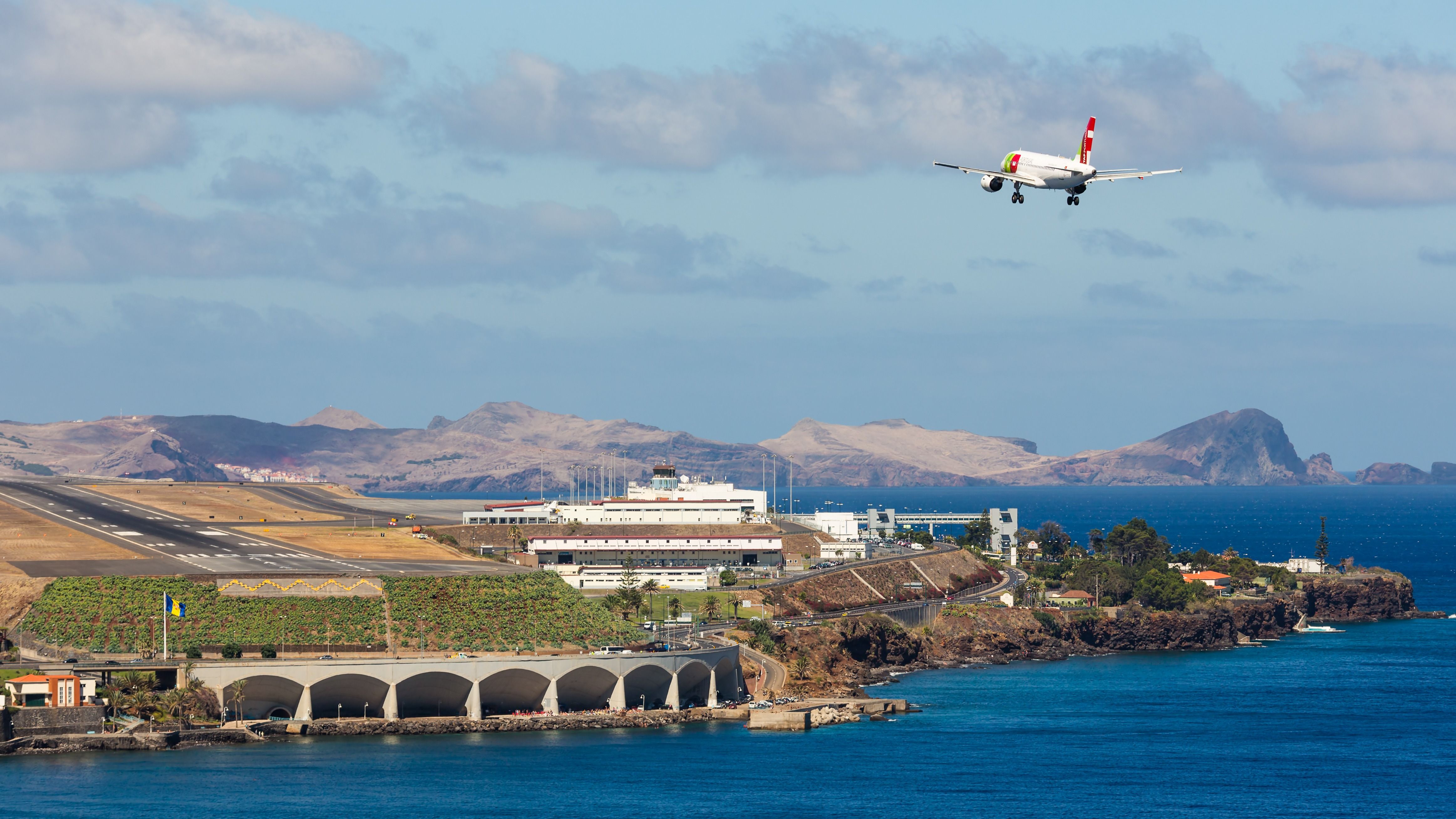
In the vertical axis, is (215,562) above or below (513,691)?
above

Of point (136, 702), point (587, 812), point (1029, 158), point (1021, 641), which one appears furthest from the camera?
point (1021, 641)

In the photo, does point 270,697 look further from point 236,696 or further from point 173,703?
point 173,703

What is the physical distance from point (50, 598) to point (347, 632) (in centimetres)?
2575

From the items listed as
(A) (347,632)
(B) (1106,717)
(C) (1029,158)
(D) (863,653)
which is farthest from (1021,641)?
(C) (1029,158)

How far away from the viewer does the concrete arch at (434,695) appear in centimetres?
12975

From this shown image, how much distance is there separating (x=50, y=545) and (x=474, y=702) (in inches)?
2751

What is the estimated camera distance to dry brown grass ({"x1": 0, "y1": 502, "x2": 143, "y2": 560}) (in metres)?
171

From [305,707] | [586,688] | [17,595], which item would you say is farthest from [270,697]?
[17,595]

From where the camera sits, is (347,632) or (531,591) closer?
(347,632)

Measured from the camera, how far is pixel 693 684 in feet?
454

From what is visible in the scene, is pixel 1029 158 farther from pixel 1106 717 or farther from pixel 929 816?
pixel 1106 717

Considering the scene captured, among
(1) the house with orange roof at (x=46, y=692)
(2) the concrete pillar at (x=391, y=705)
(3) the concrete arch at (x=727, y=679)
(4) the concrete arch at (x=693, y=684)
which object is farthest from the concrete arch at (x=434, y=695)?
(1) the house with orange roof at (x=46, y=692)

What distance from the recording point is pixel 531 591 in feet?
496

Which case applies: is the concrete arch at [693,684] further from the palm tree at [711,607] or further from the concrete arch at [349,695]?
the palm tree at [711,607]
